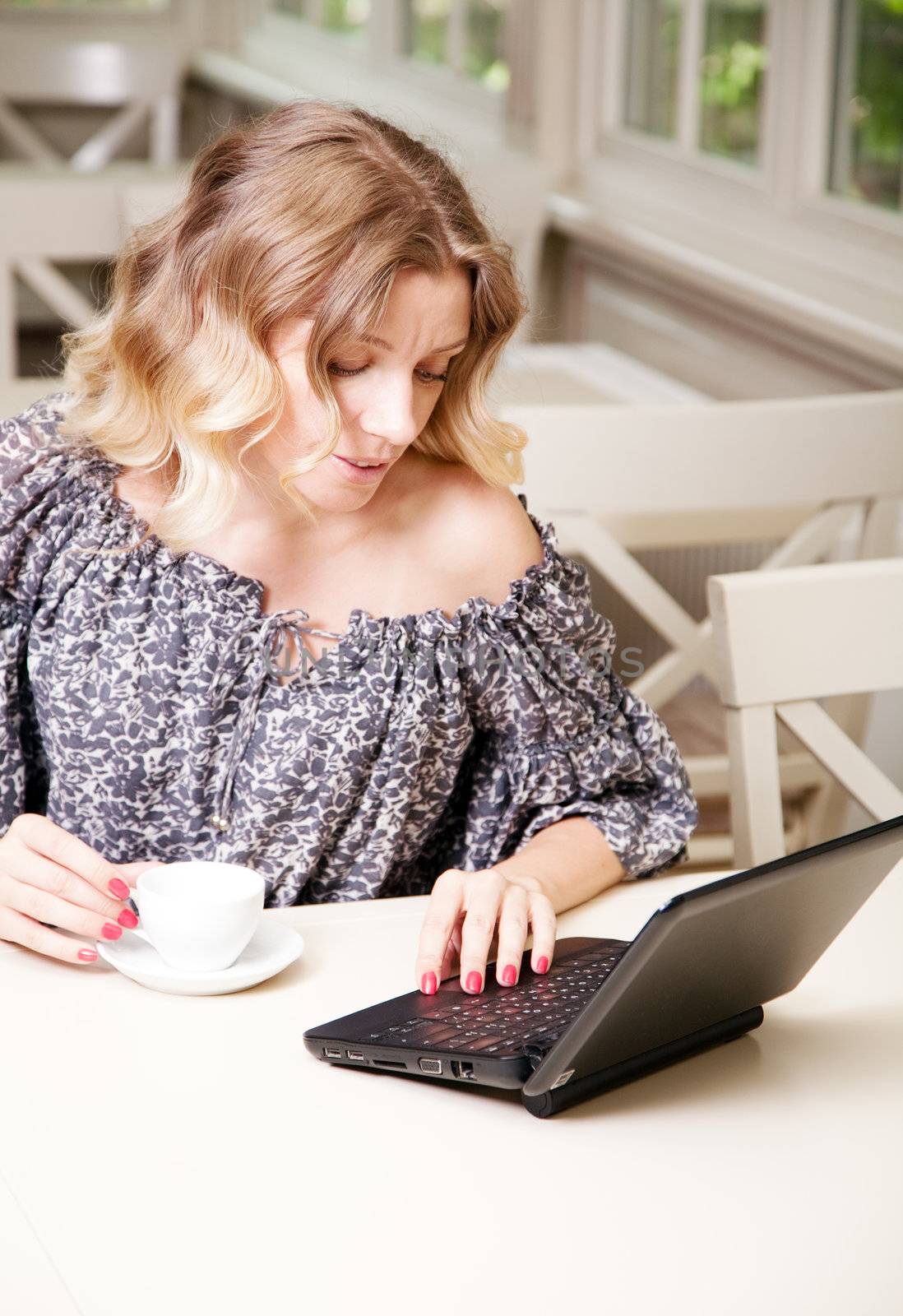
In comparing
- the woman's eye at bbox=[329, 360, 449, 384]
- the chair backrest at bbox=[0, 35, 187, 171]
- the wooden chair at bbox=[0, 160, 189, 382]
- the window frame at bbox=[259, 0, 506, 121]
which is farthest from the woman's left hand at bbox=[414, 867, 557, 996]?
the chair backrest at bbox=[0, 35, 187, 171]

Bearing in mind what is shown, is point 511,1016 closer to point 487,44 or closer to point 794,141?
point 794,141

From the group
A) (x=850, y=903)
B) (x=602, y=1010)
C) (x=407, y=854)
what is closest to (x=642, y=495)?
(x=407, y=854)

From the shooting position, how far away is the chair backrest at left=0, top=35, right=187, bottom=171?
5852 millimetres

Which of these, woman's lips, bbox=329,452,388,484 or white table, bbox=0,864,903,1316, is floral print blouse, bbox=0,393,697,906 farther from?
white table, bbox=0,864,903,1316

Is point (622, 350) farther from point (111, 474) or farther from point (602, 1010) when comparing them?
point (602, 1010)

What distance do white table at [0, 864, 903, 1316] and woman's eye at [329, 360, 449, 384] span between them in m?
0.43

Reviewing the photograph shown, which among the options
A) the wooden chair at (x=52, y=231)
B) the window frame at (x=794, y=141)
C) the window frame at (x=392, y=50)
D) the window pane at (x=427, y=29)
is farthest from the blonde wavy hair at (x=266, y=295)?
the window pane at (x=427, y=29)

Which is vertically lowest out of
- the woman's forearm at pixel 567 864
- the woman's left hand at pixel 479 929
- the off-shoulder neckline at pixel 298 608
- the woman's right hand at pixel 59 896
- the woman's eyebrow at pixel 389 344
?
the woman's forearm at pixel 567 864

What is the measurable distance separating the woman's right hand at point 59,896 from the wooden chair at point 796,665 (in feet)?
1.83

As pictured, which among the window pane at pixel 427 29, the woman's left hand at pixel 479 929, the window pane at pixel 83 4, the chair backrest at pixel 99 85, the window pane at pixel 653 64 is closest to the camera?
the woman's left hand at pixel 479 929

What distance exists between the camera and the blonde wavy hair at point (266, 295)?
3.73ft

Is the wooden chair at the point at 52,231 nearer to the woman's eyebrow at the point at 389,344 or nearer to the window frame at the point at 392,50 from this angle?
the window frame at the point at 392,50

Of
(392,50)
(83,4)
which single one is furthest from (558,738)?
(83,4)

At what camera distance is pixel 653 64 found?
11.2 feet
